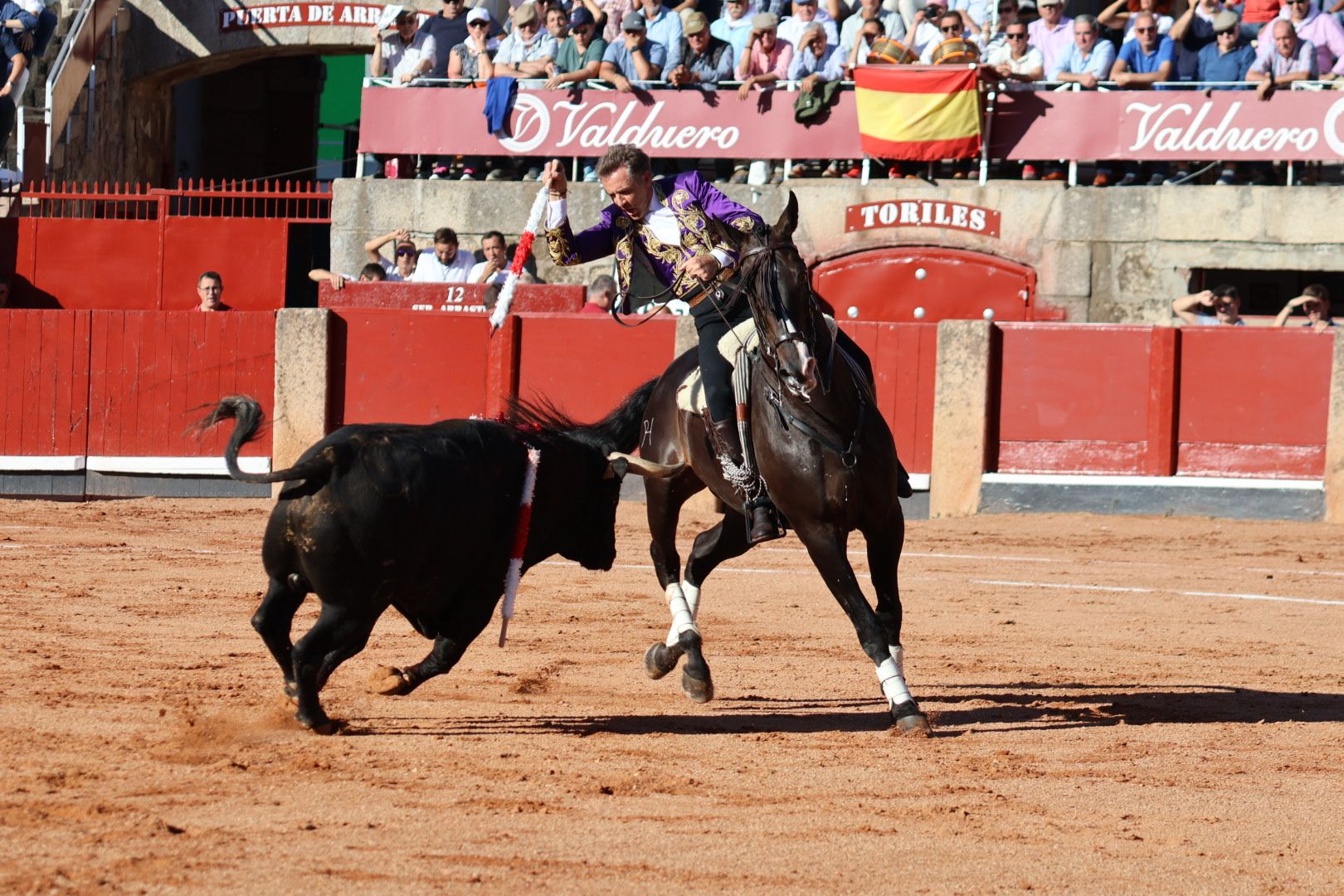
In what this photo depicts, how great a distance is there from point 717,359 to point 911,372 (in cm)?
712

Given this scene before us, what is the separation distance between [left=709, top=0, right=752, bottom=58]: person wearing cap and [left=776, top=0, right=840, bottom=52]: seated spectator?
34 cm

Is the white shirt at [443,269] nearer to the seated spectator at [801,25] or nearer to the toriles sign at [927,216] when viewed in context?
the toriles sign at [927,216]

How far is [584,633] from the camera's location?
7.57 metres

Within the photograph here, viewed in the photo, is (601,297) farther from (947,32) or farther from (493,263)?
(947,32)

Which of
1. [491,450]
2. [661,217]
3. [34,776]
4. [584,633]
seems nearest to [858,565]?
[584,633]

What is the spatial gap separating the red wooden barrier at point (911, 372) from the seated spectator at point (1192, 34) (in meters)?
3.52

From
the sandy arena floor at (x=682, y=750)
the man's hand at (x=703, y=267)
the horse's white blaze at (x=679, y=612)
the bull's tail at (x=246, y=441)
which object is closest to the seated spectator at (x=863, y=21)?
the sandy arena floor at (x=682, y=750)

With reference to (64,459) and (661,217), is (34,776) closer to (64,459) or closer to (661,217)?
(661,217)

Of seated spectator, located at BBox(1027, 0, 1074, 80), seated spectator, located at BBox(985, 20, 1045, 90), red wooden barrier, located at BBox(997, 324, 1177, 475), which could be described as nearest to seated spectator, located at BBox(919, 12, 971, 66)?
seated spectator, located at BBox(985, 20, 1045, 90)

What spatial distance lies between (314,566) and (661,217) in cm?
219

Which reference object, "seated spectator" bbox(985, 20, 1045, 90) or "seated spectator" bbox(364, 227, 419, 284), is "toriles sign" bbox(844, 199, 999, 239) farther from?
"seated spectator" bbox(364, 227, 419, 284)

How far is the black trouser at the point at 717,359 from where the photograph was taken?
606 centimetres

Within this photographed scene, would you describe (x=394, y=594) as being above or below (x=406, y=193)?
below

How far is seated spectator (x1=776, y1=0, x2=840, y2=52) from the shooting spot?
50.4 ft
